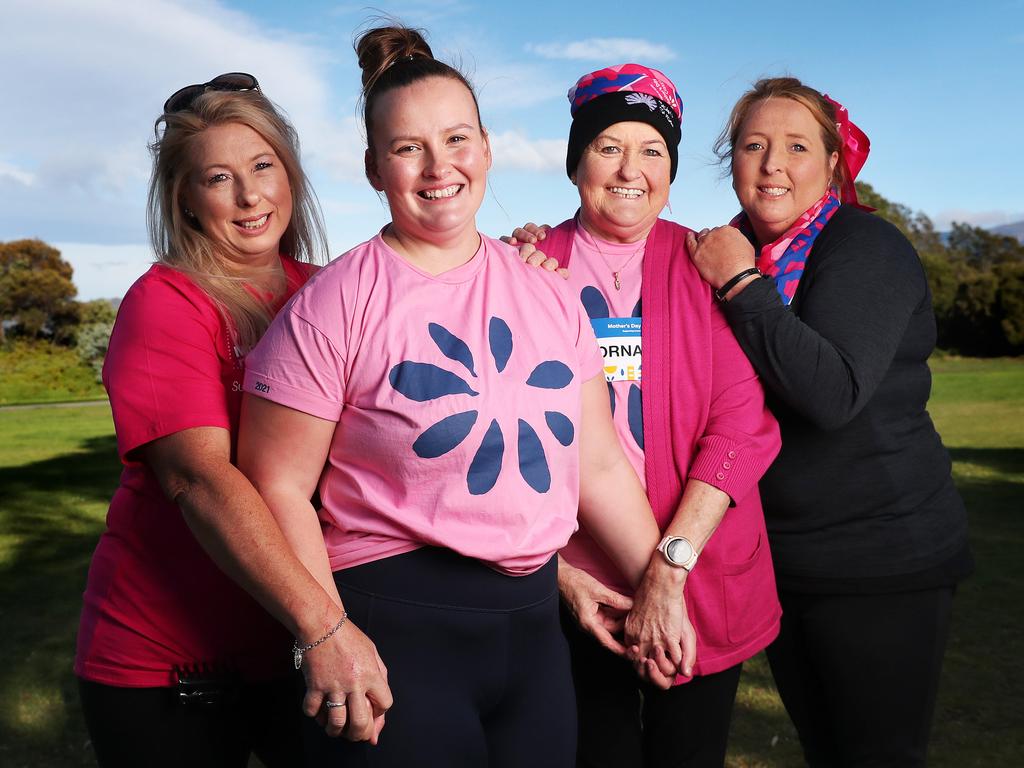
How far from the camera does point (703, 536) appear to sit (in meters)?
2.18

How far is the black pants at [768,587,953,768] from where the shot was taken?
2.45 meters

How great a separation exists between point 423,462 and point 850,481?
120cm

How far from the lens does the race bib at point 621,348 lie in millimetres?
2260

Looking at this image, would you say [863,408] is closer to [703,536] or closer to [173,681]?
[703,536]

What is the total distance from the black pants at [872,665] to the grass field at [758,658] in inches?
71.7

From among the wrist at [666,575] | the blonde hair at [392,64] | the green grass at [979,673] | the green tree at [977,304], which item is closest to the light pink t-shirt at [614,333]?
the wrist at [666,575]

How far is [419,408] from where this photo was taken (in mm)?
1777

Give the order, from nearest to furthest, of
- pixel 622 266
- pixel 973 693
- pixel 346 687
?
pixel 346 687 < pixel 622 266 < pixel 973 693

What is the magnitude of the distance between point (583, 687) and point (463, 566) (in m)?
0.77

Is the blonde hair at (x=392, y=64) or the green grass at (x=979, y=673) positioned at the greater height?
the blonde hair at (x=392, y=64)

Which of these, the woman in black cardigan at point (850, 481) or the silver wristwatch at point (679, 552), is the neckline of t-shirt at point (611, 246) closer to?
the woman in black cardigan at point (850, 481)

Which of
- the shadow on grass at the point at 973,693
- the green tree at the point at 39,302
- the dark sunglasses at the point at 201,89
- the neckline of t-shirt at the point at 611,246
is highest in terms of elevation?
the dark sunglasses at the point at 201,89

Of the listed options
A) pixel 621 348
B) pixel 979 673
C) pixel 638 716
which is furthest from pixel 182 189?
pixel 979 673

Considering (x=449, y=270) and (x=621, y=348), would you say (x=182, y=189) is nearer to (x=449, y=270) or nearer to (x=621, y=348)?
(x=449, y=270)
